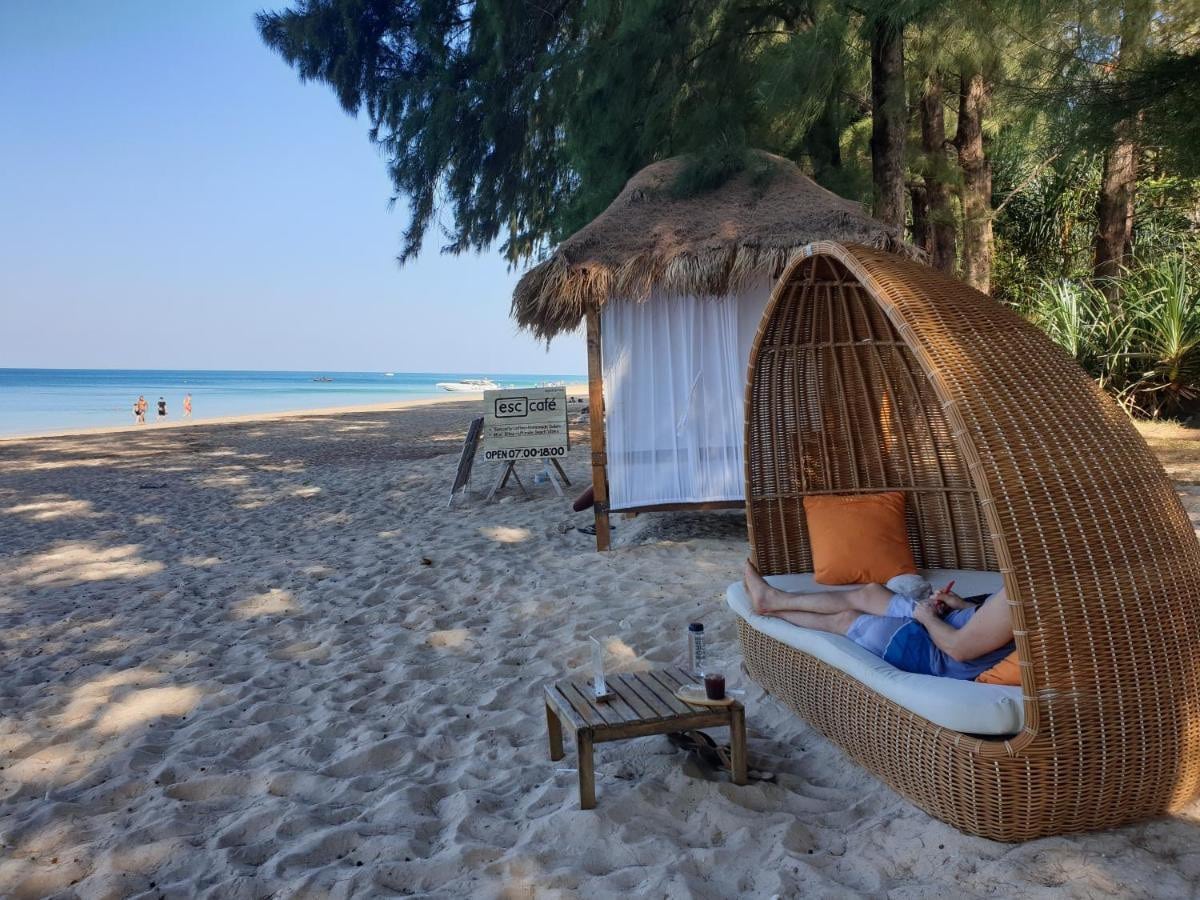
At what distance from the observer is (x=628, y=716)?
2.41 metres

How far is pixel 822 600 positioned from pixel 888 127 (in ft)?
17.8

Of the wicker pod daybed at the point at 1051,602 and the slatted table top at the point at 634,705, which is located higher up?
the wicker pod daybed at the point at 1051,602

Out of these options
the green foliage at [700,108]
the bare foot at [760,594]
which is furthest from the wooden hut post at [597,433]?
the bare foot at [760,594]

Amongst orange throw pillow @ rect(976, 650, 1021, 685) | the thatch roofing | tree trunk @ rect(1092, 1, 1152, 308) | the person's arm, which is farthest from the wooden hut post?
tree trunk @ rect(1092, 1, 1152, 308)

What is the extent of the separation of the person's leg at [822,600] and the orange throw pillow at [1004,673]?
23.9 inches

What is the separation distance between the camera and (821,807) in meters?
2.37

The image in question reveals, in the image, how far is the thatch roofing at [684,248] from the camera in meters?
5.45

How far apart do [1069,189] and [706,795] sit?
12.5 metres

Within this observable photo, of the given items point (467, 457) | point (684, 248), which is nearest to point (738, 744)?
point (684, 248)

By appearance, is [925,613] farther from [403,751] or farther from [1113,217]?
[1113,217]

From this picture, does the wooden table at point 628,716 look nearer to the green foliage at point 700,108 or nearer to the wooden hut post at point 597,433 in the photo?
the wooden hut post at point 597,433

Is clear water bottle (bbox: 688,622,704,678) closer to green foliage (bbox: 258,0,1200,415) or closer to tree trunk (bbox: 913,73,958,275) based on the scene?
green foliage (bbox: 258,0,1200,415)

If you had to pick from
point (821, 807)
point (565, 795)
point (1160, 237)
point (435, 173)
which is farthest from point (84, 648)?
point (1160, 237)

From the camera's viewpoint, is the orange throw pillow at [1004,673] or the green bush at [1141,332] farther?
the green bush at [1141,332]
